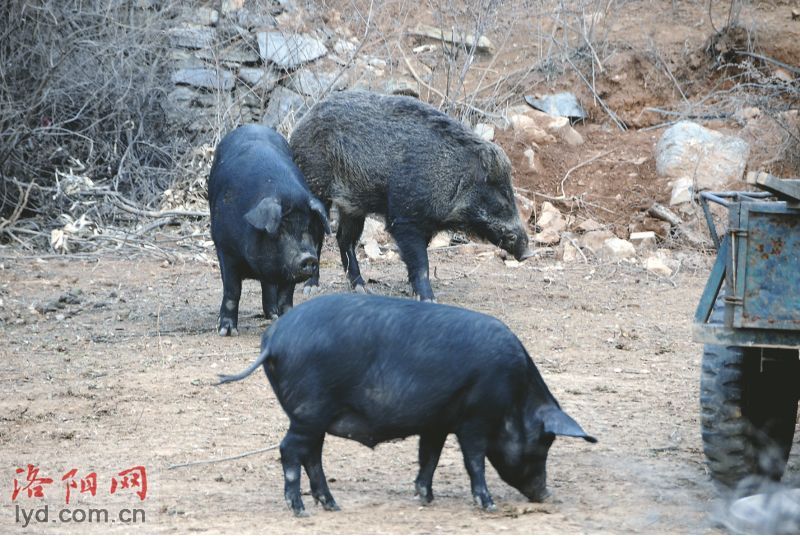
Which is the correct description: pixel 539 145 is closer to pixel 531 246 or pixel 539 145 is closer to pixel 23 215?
pixel 531 246

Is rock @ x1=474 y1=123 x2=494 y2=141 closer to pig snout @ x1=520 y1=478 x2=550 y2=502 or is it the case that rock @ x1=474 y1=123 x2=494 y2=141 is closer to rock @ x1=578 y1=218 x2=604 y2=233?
rock @ x1=578 y1=218 x2=604 y2=233

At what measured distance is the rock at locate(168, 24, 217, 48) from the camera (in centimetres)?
1400

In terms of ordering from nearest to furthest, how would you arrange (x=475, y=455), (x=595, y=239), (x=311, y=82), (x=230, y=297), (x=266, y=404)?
(x=475, y=455) < (x=266, y=404) < (x=230, y=297) < (x=595, y=239) < (x=311, y=82)

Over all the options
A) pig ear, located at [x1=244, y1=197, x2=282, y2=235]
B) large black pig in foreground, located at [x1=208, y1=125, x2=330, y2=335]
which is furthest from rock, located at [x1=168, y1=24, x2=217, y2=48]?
pig ear, located at [x1=244, y1=197, x2=282, y2=235]

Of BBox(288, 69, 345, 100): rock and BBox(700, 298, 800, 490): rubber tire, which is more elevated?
BBox(288, 69, 345, 100): rock

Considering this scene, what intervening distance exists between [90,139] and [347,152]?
4.30 meters

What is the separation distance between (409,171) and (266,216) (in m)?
2.19

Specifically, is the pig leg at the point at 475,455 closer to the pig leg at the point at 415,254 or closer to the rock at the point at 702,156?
the pig leg at the point at 415,254

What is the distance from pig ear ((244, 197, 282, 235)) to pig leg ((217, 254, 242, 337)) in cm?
69

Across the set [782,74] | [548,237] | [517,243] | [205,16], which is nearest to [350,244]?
[517,243]

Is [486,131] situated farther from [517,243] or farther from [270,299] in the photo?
[270,299]

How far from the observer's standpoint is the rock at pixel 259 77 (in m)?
13.8

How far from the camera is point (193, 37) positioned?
46.3ft

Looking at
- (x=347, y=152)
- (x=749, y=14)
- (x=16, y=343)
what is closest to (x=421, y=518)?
(x=16, y=343)
